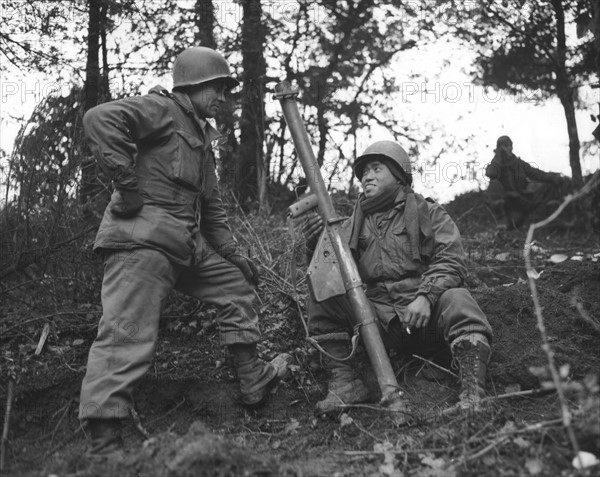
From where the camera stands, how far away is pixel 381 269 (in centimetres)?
471

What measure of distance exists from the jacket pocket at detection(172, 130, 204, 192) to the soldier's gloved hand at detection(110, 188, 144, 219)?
34 cm

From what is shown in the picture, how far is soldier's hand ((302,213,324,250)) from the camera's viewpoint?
15.4ft

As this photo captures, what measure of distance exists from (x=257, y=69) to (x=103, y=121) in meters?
6.30

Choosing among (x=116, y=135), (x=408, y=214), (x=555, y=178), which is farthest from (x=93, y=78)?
(x=555, y=178)

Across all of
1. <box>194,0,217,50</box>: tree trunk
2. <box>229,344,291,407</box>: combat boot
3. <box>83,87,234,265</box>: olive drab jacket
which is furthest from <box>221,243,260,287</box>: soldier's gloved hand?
<box>194,0,217,50</box>: tree trunk

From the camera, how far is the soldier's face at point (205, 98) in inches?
180

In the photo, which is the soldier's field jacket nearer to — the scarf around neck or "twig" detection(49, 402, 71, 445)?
the scarf around neck

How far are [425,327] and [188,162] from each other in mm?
2054

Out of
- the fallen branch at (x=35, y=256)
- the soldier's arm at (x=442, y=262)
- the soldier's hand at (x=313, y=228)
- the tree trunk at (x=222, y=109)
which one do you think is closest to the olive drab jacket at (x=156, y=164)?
the soldier's hand at (x=313, y=228)

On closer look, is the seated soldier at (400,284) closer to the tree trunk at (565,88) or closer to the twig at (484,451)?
the twig at (484,451)

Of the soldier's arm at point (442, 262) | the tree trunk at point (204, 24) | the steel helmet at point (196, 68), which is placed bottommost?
the soldier's arm at point (442, 262)

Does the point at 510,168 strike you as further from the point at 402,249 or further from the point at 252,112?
the point at 402,249

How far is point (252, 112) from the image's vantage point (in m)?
10.1

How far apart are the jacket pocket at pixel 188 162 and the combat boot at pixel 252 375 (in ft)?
4.02
